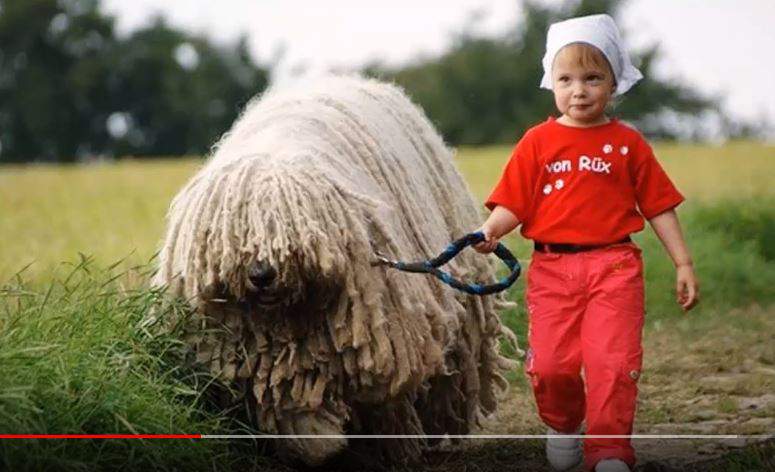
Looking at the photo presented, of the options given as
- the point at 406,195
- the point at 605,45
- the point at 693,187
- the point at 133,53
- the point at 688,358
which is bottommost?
the point at 133,53

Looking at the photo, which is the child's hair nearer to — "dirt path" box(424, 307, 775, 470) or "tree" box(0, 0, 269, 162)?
"dirt path" box(424, 307, 775, 470)

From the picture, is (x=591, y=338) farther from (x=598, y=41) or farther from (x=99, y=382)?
(x=99, y=382)

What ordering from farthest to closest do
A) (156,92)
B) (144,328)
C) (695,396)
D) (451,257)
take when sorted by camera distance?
(156,92), (695,396), (144,328), (451,257)

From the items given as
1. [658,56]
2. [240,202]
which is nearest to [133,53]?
[658,56]

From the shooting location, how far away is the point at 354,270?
→ 243 inches

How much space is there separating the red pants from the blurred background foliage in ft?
103

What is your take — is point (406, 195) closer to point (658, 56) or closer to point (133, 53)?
point (658, 56)

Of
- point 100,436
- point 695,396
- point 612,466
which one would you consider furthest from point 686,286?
point 695,396

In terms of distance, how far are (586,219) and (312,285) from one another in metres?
1.01

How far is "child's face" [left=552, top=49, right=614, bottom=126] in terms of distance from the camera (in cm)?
614

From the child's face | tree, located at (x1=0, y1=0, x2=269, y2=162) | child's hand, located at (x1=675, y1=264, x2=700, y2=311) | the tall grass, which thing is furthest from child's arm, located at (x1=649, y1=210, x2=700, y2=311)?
tree, located at (x1=0, y1=0, x2=269, y2=162)

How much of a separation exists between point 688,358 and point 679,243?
12.0ft

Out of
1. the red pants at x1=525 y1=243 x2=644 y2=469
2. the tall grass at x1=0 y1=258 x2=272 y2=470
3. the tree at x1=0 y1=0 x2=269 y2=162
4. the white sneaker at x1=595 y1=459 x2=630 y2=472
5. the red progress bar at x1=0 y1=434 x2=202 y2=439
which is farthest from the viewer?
the tree at x1=0 y1=0 x2=269 y2=162

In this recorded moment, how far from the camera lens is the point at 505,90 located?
52688 mm
